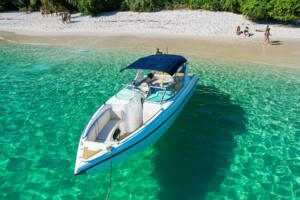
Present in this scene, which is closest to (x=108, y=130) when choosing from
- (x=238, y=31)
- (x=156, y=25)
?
(x=238, y=31)

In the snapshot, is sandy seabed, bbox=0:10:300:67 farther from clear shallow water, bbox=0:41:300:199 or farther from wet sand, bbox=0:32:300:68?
clear shallow water, bbox=0:41:300:199

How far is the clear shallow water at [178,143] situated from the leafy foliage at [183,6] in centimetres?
1352

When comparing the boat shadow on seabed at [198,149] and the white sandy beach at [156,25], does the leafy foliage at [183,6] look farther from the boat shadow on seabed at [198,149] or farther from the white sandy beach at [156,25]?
the boat shadow on seabed at [198,149]

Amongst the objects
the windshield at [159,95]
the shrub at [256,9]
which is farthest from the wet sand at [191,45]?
the windshield at [159,95]

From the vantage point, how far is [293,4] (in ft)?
74.9

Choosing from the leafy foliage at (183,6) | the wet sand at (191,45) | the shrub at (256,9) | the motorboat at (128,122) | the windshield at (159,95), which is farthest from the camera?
the shrub at (256,9)

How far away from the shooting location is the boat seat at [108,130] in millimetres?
6617

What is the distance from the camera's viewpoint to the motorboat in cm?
535

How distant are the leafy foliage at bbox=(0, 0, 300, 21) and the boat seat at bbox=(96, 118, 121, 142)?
24.9m

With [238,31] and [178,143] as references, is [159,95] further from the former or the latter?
[238,31]

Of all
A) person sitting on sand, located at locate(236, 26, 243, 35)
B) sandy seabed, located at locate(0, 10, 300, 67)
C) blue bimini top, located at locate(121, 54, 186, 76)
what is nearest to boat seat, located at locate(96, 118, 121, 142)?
blue bimini top, located at locate(121, 54, 186, 76)

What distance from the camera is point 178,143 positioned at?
762 centimetres

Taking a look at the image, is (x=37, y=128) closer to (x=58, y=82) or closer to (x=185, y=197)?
(x=58, y=82)

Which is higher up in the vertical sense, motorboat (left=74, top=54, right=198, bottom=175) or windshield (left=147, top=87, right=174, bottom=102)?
windshield (left=147, top=87, right=174, bottom=102)
